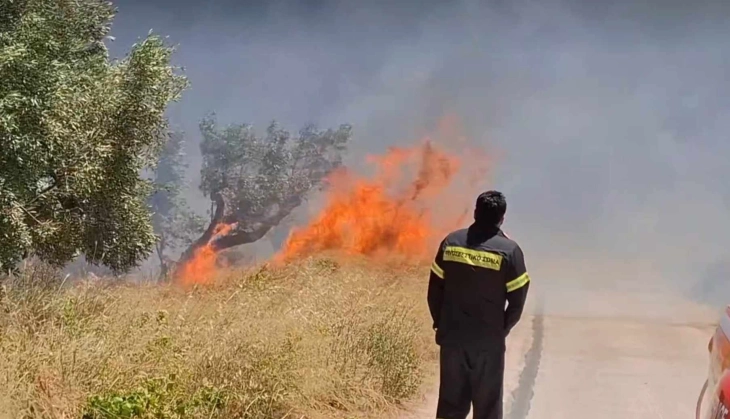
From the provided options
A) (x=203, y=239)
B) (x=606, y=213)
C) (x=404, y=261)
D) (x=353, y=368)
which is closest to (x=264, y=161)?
(x=203, y=239)

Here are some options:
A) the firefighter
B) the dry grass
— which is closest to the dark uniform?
the firefighter

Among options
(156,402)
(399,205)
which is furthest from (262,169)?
(156,402)

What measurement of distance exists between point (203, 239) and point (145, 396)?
59.3 ft

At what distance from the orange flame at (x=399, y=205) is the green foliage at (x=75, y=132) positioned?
8692 mm

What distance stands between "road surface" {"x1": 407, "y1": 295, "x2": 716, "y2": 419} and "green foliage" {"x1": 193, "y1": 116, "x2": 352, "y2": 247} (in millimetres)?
10068

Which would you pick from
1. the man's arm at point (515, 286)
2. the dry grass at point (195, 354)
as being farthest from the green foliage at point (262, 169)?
the man's arm at point (515, 286)

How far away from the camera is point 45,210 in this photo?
373 inches

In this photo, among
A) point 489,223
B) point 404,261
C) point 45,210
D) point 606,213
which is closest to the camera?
point 489,223

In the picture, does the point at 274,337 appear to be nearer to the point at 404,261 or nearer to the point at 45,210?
the point at 45,210

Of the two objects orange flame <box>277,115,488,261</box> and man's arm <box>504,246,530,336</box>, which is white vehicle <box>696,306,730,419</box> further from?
orange flame <box>277,115,488,261</box>

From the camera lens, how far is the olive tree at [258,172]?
22.6m

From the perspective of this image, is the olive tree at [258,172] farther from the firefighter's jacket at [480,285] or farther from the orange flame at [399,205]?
the firefighter's jacket at [480,285]

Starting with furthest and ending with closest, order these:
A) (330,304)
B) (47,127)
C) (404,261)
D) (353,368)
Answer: (404,261), (330,304), (47,127), (353,368)

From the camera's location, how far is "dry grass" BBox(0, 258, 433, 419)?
5156 mm
